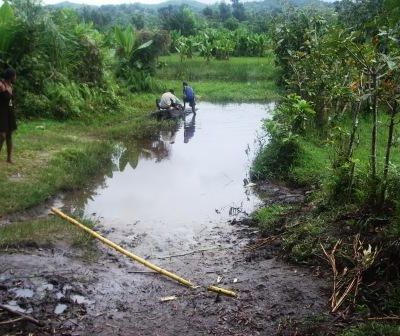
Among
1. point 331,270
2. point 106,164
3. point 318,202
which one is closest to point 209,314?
point 331,270

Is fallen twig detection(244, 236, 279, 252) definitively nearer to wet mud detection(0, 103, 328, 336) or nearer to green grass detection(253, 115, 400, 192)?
wet mud detection(0, 103, 328, 336)

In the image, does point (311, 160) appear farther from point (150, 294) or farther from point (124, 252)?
point (150, 294)

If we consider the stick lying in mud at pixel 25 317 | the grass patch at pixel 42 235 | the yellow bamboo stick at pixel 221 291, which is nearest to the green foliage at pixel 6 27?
the grass patch at pixel 42 235

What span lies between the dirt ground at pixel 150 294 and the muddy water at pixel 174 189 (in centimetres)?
80

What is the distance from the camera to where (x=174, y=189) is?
886 cm

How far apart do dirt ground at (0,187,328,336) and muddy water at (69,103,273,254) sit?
2.62 feet

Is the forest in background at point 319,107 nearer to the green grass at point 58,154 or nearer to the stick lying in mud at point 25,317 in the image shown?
the green grass at point 58,154

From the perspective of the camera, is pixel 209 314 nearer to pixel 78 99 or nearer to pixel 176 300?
pixel 176 300

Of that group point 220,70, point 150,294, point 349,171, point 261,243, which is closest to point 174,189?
point 261,243

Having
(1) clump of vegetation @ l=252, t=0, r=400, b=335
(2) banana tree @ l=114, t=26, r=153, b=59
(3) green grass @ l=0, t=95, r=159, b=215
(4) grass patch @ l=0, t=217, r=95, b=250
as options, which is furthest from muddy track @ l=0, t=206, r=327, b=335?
(2) banana tree @ l=114, t=26, r=153, b=59

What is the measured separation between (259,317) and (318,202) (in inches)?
107

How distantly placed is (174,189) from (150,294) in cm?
389

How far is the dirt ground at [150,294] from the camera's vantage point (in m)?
4.43

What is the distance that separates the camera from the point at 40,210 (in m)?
7.20
